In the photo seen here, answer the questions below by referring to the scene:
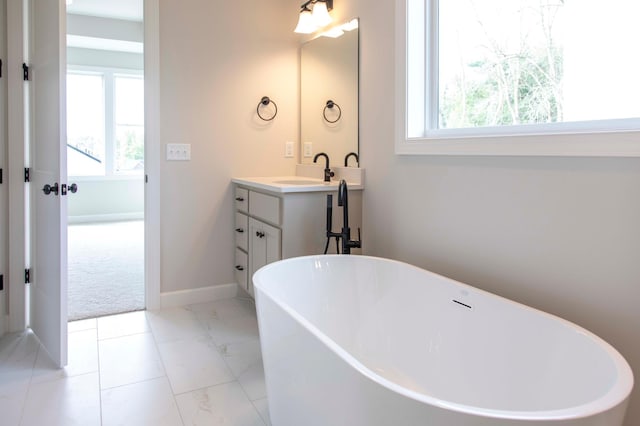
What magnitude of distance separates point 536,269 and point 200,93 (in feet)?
8.08

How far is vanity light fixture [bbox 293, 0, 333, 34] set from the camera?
121 inches

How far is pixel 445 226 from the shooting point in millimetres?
2186

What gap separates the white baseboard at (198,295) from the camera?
3172 mm

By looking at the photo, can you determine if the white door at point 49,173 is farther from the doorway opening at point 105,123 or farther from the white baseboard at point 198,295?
the doorway opening at point 105,123

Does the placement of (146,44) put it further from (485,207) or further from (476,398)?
(476,398)

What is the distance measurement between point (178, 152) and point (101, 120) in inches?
176

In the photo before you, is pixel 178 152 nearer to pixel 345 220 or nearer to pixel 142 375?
pixel 345 220

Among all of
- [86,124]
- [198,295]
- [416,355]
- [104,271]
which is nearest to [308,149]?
[198,295]

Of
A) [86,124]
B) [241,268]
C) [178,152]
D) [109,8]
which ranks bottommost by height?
[241,268]

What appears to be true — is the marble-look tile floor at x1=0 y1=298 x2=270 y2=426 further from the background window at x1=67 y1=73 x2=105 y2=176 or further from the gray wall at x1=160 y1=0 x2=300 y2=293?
the background window at x1=67 y1=73 x2=105 y2=176

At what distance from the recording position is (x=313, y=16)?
3.12 m

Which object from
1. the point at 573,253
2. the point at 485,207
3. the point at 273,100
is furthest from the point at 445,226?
the point at 273,100

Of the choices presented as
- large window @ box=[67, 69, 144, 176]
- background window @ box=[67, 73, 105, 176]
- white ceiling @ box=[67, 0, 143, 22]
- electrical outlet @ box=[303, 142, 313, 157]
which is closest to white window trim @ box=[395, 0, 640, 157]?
electrical outlet @ box=[303, 142, 313, 157]

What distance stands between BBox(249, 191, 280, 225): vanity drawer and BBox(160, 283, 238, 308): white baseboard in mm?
698
